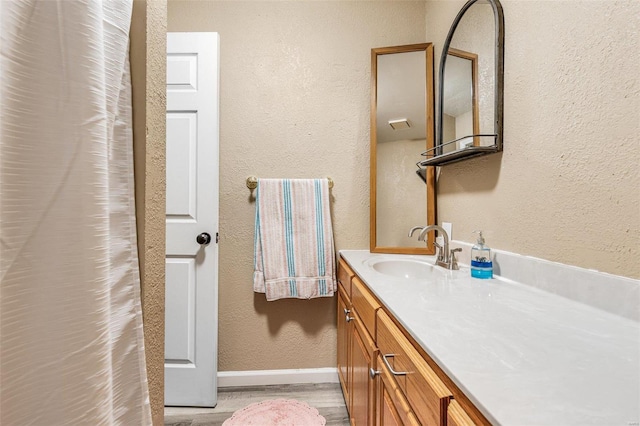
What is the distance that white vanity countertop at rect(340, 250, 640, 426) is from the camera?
37 cm

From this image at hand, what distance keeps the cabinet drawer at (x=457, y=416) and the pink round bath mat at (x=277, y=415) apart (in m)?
1.20

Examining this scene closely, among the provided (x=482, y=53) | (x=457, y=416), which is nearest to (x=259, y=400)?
(x=457, y=416)

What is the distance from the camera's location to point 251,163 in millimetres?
1759

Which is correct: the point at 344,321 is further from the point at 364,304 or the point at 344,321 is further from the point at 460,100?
the point at 460,100

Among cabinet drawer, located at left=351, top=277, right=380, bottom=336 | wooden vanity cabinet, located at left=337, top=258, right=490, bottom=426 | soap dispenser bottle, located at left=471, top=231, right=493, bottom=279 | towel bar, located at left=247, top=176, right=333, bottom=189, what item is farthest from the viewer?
towel bar, located at left=247, top=176, right=333, bottom=189

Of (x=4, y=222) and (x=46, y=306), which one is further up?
(x=4, y=222)

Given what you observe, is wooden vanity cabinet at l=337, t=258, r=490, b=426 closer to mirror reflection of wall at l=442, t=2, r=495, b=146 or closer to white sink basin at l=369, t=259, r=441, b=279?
white sink basin at l=369, t=259, r=441, b=279

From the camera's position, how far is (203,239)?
158 cm

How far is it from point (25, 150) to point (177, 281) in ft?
4.52

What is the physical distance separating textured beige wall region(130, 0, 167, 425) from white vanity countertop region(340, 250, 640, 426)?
554 mm

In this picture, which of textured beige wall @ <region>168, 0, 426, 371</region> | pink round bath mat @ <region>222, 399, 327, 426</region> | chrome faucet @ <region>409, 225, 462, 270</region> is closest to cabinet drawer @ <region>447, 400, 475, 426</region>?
chrome faucet @ <region>409, 225, 462, 270</region>

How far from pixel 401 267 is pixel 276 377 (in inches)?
40.3

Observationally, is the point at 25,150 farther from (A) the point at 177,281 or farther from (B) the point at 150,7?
(A) the point at 177,281

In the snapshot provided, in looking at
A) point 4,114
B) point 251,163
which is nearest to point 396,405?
point 4,114
